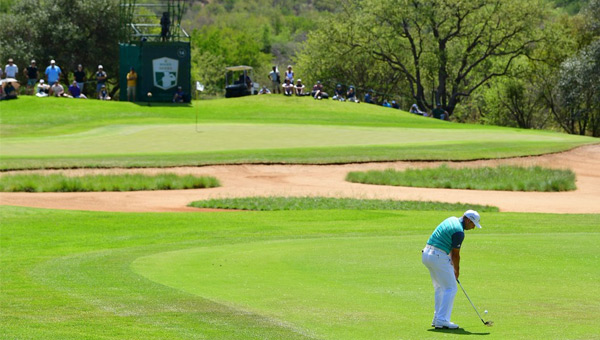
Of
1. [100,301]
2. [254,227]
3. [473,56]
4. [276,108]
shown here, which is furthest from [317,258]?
[473,56]

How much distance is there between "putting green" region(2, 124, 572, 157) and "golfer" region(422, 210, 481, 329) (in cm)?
3540

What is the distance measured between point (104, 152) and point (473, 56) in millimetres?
48122

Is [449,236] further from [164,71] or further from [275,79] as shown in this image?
[275,79]

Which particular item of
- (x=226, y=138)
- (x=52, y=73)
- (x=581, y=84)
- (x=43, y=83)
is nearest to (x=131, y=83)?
(x=52, y=73)

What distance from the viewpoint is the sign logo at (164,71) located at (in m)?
66.8

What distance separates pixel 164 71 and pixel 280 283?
169 feet

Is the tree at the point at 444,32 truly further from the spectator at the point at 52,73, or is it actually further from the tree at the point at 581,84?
the spectator at the point at 52,73

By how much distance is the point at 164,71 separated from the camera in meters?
67.0

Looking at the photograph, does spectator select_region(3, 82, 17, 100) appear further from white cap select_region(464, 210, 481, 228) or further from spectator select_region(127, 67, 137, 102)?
white cap select_region(464, 210, 481, 228)

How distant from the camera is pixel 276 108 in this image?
6950 cm

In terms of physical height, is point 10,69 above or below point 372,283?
above

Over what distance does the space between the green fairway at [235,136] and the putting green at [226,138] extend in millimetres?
52

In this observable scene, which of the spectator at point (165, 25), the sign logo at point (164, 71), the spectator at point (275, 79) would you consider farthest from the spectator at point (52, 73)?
the spectator at point (275, 79)

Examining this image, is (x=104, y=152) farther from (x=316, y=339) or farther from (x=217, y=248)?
(x=316, y=339)
